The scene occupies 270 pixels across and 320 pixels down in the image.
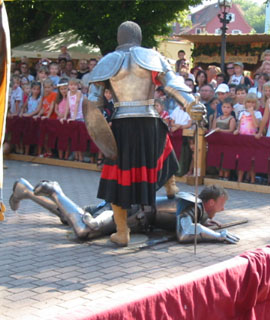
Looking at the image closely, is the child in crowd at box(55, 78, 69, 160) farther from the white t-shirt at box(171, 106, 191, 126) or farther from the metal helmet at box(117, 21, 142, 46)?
the metal helmet at box(117, 21, 142, 46)

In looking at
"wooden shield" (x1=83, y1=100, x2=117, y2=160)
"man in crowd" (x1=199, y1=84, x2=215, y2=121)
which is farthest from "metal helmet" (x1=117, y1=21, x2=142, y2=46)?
"man in crowd" (x1=199, y1=84, x2=215, y2=121)

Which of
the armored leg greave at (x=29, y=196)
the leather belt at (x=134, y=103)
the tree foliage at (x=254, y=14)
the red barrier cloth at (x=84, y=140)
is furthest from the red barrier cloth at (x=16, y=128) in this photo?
the tree foliage at (x=254, y=14)

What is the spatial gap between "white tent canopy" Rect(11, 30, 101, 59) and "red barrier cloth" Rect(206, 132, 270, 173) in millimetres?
8628

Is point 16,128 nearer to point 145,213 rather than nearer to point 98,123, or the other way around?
point 145,213

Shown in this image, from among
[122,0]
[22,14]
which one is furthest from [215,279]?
[22,14]

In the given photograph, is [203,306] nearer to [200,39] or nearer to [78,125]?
[78,125]

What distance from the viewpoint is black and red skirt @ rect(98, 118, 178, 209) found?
569 centimetres

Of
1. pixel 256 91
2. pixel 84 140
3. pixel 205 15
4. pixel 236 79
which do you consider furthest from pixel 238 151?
pixel 205 15

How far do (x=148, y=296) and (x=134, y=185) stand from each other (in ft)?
9.64

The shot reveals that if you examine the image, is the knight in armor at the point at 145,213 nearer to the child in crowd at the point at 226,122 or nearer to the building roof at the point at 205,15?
the child in crowd at the point at 226,122

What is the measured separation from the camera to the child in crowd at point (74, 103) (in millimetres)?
11133

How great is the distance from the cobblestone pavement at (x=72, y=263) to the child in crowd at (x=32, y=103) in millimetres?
4615

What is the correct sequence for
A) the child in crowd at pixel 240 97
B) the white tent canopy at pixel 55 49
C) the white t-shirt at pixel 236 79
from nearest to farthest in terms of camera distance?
1. the child in crowd at pixel 240 97
2. the white t-shirt at pixel 236 79
3. the white tent canopy at pixel 55 49

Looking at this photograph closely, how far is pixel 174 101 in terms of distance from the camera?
10500 mm
